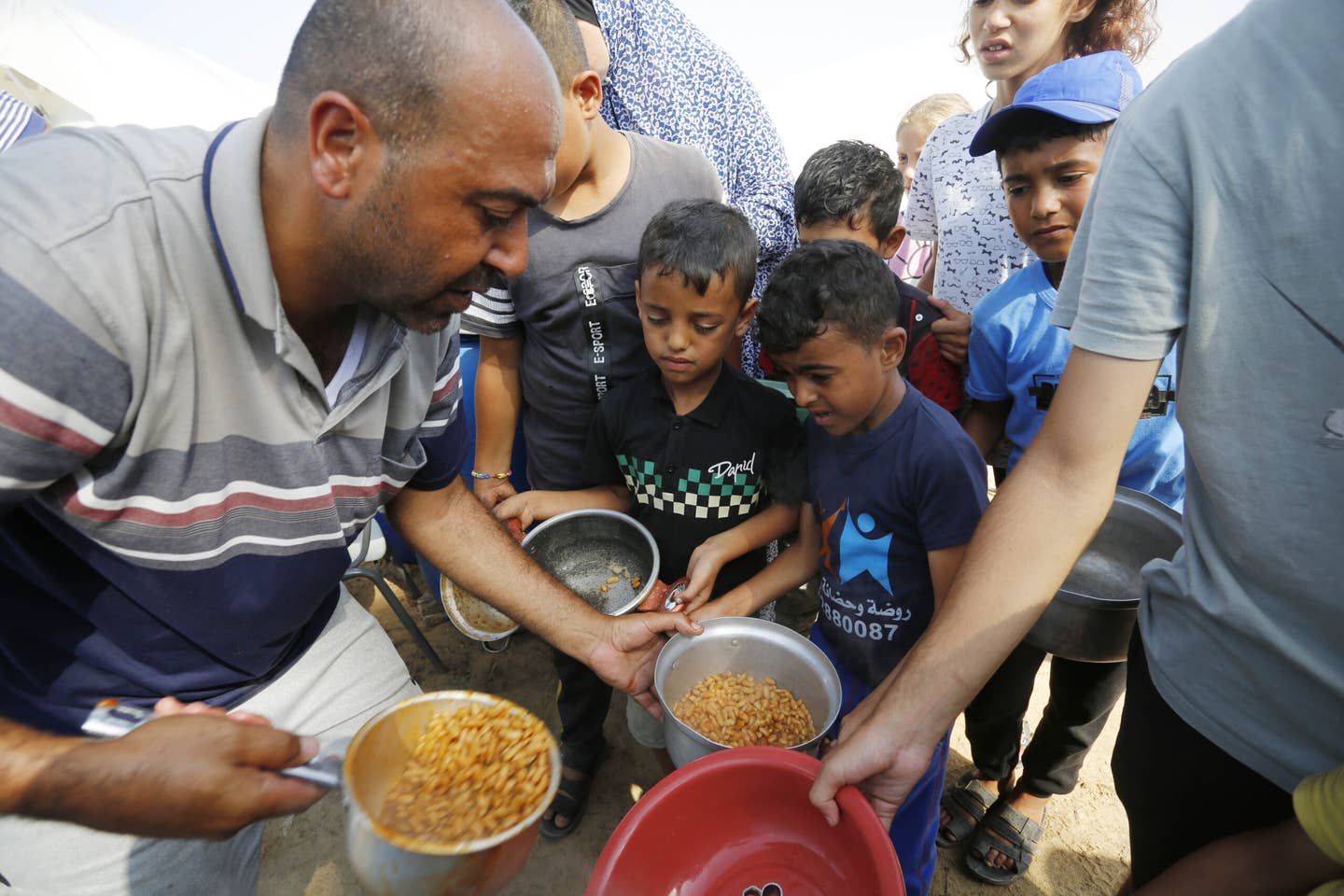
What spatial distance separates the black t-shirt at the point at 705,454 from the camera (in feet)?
8.03

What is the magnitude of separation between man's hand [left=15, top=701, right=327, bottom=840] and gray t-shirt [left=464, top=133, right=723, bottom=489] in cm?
182

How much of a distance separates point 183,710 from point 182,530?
0.38 meters

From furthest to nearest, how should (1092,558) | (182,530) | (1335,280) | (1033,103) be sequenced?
(1092,558) → (1033,103) → (182,530) → (1335,280)

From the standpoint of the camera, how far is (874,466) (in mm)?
2027

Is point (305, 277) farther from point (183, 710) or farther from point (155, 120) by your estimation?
point (155, 120)

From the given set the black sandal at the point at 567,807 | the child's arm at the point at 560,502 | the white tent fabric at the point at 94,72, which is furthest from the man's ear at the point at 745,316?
the white tent fabric at the point at 94,72

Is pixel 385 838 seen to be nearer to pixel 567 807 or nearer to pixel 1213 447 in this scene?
pixel 1213 447

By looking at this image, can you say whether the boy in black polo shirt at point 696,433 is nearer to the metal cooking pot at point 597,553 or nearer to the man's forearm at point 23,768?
the metal cooking pot at point 597,553

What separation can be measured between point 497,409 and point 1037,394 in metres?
2.26

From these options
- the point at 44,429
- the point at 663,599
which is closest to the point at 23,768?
the point at 44,429

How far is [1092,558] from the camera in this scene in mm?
2375

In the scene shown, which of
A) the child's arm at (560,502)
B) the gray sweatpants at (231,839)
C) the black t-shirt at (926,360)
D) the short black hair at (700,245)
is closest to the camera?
the gray sweatpants at (231,839)

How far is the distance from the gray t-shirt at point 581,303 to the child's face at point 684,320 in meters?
0.24

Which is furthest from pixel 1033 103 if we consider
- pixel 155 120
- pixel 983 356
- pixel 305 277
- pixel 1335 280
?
pixel 155 120
